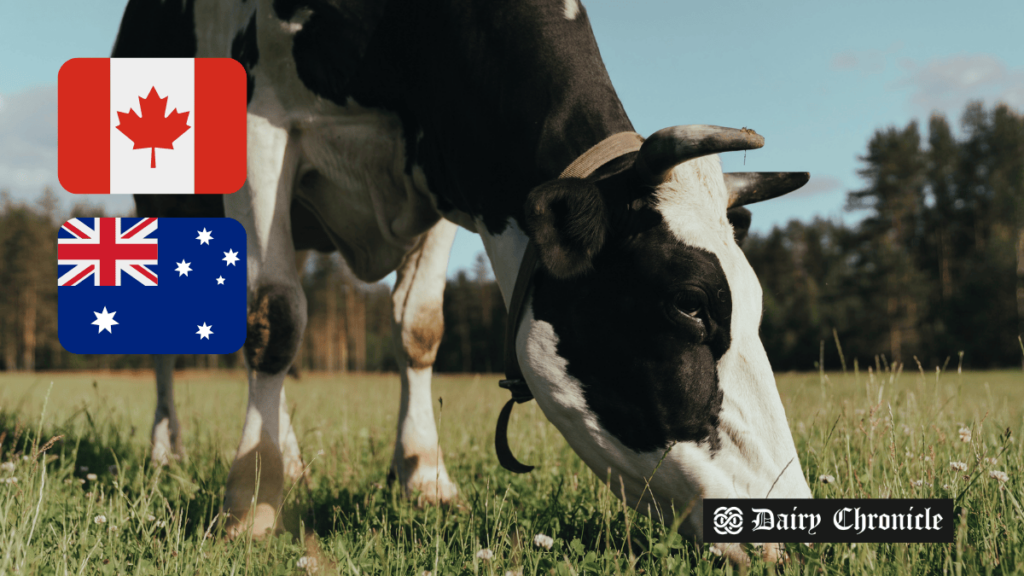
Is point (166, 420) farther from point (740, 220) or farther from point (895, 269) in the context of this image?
point (895, 269)

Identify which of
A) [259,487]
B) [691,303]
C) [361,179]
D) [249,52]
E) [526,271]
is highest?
[249,52]

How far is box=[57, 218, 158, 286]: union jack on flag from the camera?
3.60 m

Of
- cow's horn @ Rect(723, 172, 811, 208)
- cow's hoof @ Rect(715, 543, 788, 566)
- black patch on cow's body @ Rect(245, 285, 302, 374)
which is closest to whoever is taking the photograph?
cow's hoof @ Rect(715, 543, 788, 566)

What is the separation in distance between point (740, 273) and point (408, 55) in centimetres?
181

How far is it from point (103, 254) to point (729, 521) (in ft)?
11.6

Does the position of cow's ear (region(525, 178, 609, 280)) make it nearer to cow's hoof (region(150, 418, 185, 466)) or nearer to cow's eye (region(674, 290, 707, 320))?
cow's eye (region(674, 290, 707, 320))

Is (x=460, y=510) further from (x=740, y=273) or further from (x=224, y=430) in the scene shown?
(x=224, y=430)

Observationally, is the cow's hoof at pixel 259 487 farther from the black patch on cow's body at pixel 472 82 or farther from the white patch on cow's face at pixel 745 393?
the white patch on cow's face at pixel 745 393

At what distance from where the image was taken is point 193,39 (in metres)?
3.69

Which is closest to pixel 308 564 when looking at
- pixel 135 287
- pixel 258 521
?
pixel 258 521

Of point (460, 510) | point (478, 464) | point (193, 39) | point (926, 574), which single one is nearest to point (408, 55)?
point (193, 39)

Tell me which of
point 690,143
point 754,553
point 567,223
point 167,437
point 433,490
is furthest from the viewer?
point 167,437

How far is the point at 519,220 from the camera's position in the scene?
246 cm

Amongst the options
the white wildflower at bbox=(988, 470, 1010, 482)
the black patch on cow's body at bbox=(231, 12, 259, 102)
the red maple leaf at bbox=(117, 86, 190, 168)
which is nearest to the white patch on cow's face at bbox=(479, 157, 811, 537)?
the white wildflower at bbox=(988, 470, 1010, 482)
